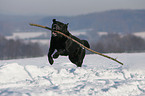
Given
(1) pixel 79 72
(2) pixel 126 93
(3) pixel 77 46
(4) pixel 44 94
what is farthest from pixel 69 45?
(1) pixel 79 72

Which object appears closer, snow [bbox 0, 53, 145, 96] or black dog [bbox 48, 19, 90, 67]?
black dog [bbox 48, 19, 90, 67]

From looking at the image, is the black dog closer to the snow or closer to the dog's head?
the dog's head

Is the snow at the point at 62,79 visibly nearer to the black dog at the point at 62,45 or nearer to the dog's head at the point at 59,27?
the black dog at the point at 62,45

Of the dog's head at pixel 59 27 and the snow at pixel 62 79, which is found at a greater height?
the dog's head at pixel 59 27

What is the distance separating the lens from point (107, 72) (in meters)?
21.8

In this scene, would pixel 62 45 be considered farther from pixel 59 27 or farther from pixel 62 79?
pixel 62 79

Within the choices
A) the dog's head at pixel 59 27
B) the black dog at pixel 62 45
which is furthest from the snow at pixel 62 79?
the dog's head at pixel 59 27

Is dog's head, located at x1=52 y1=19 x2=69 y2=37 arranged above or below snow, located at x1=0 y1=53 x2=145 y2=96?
above

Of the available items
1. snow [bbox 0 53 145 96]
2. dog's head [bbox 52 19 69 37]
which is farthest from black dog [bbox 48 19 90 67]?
snow [bbox 0 53 145 96]

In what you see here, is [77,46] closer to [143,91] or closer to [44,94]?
[44,94]

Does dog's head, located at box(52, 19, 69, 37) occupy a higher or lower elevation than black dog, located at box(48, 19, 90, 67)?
higher

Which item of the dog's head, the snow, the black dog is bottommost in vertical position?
the snow

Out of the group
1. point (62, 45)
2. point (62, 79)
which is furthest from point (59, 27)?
point (62, 79)

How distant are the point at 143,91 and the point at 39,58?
23.5 m
